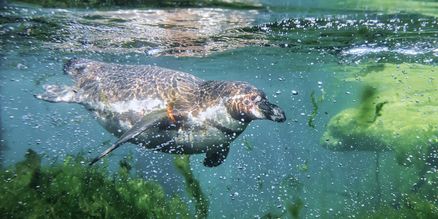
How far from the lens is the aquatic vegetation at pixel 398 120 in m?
15.9

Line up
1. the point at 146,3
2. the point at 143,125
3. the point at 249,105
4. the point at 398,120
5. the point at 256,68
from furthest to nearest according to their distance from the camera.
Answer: the point at 256,68 → the point at 398,120 → the point at 146,3 → the point at 249,105 → the point at 143,125

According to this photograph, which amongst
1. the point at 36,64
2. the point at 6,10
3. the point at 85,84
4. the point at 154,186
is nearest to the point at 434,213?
the point at 154,186

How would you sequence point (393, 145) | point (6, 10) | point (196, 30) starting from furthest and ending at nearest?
point (393, 145), point (196, 30), point (6, 10)

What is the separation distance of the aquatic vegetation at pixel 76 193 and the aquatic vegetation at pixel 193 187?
41 cm

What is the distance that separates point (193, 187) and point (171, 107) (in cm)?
213

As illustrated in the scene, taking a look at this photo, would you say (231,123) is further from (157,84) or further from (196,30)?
(196,30)

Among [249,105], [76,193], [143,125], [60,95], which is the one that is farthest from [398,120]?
[76,193]

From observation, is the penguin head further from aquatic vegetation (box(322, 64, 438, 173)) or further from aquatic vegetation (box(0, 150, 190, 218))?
aquatic vegetation (box(322, 64, 438, 173))

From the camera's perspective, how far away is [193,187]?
8641mm

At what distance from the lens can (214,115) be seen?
291 inches

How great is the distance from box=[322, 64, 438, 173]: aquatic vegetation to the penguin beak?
8.08 metres

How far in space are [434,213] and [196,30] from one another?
8596 mm

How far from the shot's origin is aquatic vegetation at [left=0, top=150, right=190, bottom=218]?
7.37 metres

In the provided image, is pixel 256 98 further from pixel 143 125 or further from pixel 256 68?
pixel 256 68
